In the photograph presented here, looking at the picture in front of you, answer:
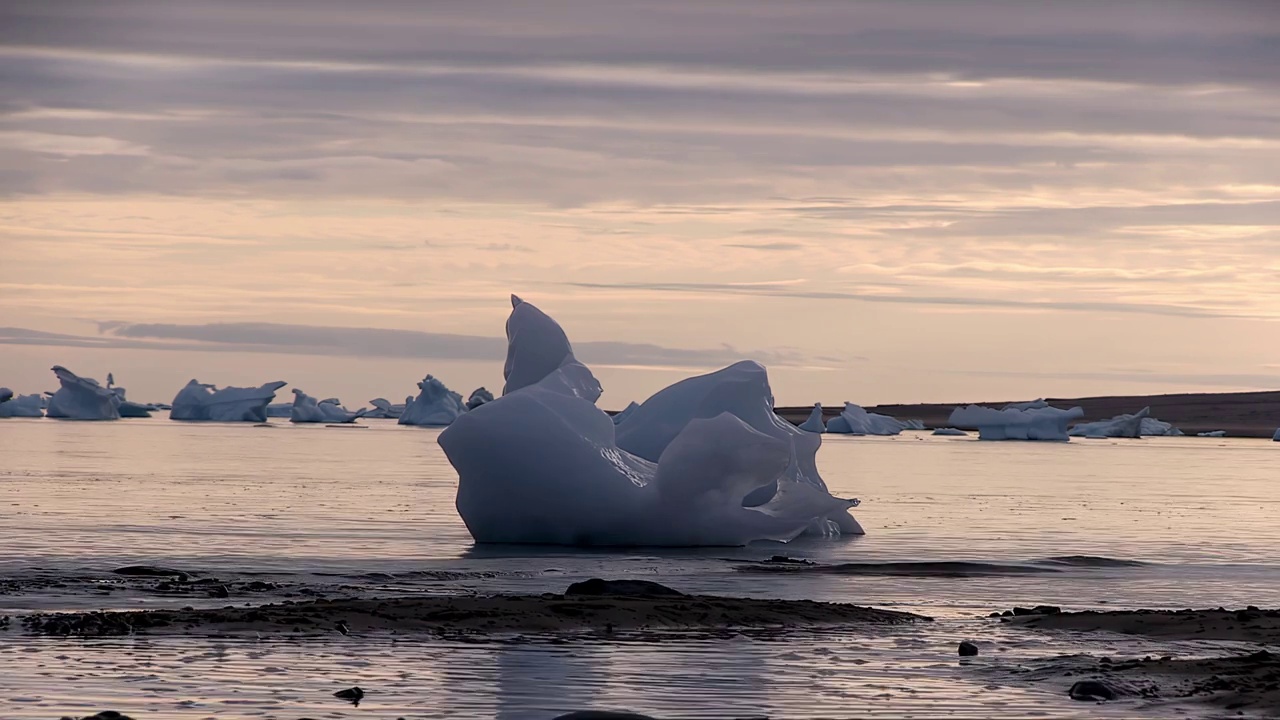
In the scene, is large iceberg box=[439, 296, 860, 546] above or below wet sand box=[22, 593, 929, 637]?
above

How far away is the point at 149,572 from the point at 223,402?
77.8m

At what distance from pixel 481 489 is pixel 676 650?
32.1 ft

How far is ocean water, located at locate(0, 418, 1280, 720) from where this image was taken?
9.74m

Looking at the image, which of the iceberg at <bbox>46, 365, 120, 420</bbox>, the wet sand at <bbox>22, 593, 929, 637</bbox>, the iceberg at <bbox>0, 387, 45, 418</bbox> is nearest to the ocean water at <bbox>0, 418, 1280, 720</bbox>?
the wet sand at <bbox>22, 593, 929, 637</bbox>

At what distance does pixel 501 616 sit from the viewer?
13.1 meters

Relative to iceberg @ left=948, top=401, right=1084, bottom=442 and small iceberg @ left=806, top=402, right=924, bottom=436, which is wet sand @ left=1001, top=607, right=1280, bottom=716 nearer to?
iceberg @ left=948, top=401, right=1084, bottom=442

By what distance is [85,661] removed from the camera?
10.5m

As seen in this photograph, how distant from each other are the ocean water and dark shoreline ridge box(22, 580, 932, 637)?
0.48 meters

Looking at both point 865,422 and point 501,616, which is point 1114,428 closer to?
point 865,422

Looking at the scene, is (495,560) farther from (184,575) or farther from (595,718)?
(595,718)

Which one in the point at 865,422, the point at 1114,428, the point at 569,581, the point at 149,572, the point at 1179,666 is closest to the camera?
the point at 1179,666

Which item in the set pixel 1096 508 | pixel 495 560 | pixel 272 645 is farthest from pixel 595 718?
pixel 1096 508

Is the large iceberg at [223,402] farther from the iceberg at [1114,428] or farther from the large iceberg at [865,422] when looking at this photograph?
the iceberg at [1114,428]

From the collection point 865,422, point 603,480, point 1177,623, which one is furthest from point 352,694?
point 865,422
